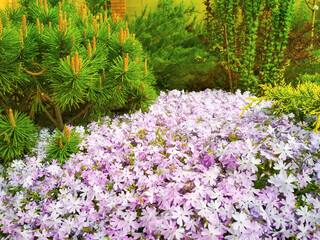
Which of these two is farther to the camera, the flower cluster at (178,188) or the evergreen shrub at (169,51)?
the evergreen shrub at (169,51)

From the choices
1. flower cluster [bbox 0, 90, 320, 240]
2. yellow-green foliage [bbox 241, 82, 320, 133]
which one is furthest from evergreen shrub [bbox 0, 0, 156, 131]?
yellow-green foliage [bbox 241, 82, 320, 133]

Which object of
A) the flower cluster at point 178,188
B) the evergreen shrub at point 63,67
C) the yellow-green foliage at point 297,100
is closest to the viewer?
the flower cluster at point 178,188

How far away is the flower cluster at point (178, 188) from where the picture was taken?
138 cm

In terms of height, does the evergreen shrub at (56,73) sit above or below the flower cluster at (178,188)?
above

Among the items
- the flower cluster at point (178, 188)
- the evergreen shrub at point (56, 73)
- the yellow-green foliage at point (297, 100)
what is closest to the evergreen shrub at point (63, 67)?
the evergreen shrub at point (56, 73)

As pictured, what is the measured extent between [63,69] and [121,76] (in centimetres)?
49

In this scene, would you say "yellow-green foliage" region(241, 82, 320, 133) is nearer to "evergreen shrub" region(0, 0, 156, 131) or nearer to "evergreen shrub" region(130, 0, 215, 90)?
"evergreen shrub" region(0, 0, 156, 131)

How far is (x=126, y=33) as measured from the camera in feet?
7.77

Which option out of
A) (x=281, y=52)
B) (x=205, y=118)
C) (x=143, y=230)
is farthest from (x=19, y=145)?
(x=281, y=52)

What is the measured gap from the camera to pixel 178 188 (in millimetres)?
1528

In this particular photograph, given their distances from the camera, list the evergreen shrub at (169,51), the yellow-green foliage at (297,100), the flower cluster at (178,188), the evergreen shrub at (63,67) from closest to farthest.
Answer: the flower cluster at (178,188)
the yellow-green foliage at (297,100)
the evergreen shrub at (63,67)
the evergreen shrub at (169,51)

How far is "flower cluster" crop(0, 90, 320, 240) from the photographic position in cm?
138

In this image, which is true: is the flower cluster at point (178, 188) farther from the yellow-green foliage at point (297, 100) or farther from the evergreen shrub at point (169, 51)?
the evergreen shrub at point (169, 51)

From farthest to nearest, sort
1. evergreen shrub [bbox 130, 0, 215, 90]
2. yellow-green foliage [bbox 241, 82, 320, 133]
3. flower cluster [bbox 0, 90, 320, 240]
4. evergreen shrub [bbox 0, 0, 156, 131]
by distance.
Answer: evergreen shrub [bbox 130, 0, 215, 90], evergreen shrub [bbox 0, 0, 156, 131], yellow-green foliage [bbox 241, 82, 320, 133], flower cluster [bbox 0, 90, 320, 240]
